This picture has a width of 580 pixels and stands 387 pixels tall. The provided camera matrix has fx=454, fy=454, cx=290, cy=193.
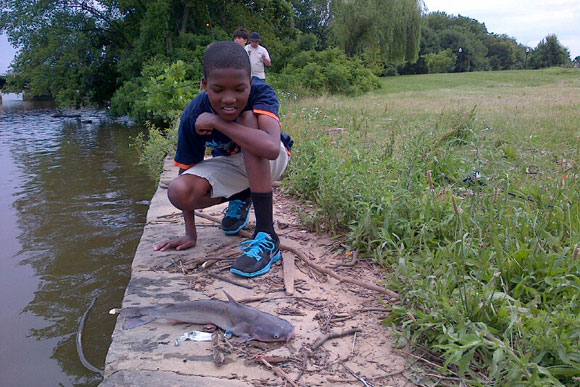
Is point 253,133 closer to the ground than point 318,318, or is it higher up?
higher up

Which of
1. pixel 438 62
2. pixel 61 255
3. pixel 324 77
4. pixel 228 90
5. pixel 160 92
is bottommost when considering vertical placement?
pixel 61 255

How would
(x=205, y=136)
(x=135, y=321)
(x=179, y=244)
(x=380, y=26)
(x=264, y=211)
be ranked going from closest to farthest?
(x=135, y=321) < (x=264, y=211) < (x=205, y=136) < (x=179, y=244) < (x=380, y=26)

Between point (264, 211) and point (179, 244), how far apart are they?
0.63 metres

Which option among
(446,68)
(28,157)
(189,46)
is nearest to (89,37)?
(189,46)

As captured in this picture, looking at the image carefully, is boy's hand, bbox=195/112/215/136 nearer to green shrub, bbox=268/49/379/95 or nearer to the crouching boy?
the crouching boy

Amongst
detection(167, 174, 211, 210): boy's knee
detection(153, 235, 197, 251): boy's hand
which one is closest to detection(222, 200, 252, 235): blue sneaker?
detection(153, 235, 197, 251): boy's hand

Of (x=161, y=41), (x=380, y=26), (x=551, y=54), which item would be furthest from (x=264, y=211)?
(x=551, y=54)

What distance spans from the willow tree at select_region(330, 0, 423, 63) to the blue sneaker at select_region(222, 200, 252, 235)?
25474mm

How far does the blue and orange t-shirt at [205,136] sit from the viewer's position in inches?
104

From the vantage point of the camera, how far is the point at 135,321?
2080 millimetres

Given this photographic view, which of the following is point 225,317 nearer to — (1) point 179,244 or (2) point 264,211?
(2) point 264,211

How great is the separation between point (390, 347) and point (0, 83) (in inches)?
1546

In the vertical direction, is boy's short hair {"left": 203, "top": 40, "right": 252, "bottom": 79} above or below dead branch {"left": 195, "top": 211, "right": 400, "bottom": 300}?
above

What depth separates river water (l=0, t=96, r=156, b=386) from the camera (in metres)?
2.65
